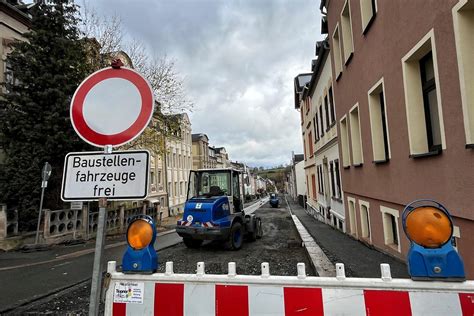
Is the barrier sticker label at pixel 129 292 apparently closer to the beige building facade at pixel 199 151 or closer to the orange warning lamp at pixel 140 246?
the orange warning lamp at pixel 140 246

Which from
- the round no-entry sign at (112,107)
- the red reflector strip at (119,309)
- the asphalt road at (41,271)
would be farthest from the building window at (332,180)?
the red reflector strip at (119,309)

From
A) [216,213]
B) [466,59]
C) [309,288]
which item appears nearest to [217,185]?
[216,213]

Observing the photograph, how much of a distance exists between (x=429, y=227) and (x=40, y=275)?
8.66m

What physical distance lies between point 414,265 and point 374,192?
6794 millimetres

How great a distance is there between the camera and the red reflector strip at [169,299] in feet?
6.24

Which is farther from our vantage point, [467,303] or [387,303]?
[387,303]

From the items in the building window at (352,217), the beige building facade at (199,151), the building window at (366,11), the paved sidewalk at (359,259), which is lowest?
the paved sidewalk at (359,259)

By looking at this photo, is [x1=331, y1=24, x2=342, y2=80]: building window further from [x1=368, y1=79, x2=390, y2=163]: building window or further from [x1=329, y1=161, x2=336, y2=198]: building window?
[x1=329, y1=161, x2=336, y2=198]: building window

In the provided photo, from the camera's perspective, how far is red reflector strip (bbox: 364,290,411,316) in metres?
1.60

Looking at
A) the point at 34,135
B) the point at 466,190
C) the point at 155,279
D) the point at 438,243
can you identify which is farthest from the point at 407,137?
the point at 34,135

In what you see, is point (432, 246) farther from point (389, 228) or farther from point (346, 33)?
point (346, 33)

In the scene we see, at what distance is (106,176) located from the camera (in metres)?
2.16

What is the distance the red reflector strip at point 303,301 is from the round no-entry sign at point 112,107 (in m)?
1.53

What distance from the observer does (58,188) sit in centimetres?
1384
